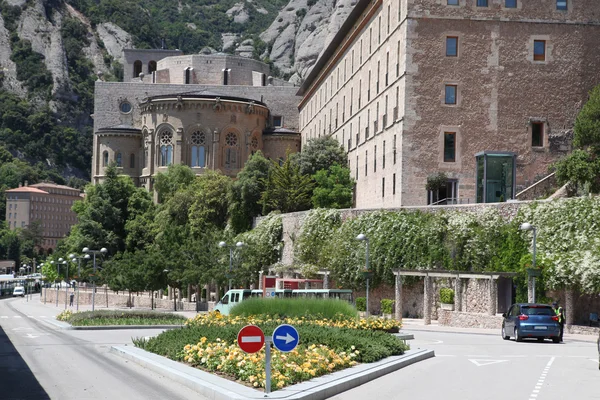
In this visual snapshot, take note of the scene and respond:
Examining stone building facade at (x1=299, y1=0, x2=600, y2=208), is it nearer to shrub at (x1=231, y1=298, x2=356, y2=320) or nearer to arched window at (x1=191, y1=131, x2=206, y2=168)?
shrub at (x1=231, y1=298, x2=356, y2=320)

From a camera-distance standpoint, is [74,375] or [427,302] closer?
[74,375]

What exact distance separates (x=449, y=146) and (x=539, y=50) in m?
8.03

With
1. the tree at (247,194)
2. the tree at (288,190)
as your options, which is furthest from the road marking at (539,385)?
the tree at (247,194)

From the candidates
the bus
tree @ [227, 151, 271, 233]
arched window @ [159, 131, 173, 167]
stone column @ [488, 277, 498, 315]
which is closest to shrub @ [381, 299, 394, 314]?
the bus

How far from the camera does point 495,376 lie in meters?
20.7

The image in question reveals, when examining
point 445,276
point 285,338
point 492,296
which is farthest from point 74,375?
point 445,276

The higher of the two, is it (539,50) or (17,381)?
(539,50)

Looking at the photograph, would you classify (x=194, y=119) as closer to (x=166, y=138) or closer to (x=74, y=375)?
(x=166, y=138)

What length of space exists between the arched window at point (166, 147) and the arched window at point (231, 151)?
598 centimetres

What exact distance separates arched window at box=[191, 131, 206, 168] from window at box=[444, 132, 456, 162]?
5032 cm

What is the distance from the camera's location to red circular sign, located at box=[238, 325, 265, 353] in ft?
51.5

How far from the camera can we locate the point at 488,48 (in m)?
57.8

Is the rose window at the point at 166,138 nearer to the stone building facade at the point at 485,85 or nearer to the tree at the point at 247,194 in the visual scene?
the tree at the point at 247,194

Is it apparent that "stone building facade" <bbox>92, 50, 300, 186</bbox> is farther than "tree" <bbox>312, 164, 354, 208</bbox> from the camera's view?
Yes
